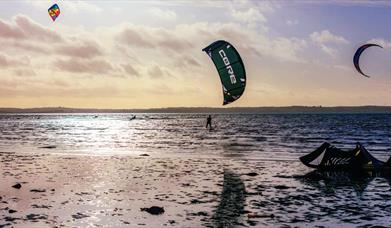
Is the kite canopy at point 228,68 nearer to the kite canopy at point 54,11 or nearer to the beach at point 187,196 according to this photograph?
the beach at point 187,196

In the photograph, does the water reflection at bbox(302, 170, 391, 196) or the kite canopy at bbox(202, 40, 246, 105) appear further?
the kite canopy at bbox(202, 40, 246, 105)

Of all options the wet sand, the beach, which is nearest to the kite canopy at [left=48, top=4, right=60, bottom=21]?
the beach

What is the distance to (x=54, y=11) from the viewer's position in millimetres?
39469

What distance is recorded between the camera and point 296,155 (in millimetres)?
33031

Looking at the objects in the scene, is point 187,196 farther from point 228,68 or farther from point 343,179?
point 343,179

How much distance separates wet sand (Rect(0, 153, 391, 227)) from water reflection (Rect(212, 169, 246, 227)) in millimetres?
29

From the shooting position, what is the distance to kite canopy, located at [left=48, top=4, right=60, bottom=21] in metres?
39.0

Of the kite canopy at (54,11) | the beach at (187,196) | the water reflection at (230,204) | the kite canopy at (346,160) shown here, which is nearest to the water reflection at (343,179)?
the beach at (187,196)

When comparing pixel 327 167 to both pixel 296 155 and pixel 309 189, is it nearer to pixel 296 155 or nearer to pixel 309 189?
pixel 309 189

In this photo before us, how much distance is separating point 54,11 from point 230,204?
99.8 feet

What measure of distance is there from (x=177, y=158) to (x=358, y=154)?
12125 mm

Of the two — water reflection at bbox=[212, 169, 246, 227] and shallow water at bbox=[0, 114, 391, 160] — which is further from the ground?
water reflection at bbox=[212, 169, 246, 227]

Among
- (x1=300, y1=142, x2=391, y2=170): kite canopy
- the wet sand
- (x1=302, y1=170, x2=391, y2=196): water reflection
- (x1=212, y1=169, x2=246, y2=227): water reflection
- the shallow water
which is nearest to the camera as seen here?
(x1=212, y1=169, x2=246, y2=227): water reflection

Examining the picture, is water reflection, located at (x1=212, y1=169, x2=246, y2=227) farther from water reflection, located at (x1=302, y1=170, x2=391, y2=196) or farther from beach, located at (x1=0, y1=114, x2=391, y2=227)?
water reflection, located at (x1=302, y1=170, x2=391, y2=196)
